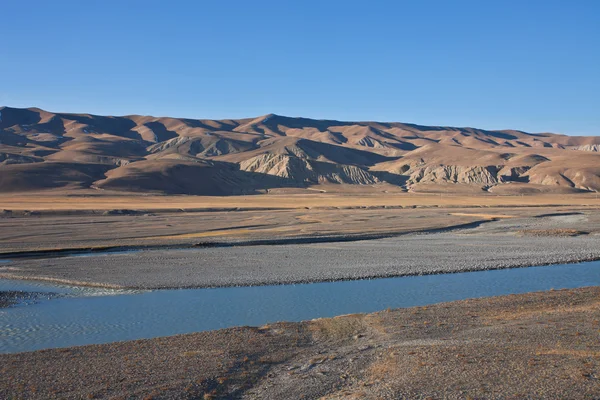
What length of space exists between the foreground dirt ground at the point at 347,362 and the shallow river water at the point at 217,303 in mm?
2332

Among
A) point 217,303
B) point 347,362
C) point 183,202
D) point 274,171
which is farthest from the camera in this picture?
point 274,171

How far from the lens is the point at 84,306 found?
2167cm

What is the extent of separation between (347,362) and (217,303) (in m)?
9.31

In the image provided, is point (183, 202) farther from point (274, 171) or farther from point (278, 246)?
point (274, 171)

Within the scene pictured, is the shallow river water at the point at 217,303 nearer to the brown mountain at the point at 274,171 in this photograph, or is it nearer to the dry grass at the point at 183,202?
the dry grass at the point at 183,202

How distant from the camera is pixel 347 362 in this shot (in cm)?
1370

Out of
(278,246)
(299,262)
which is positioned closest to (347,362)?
(299,262)

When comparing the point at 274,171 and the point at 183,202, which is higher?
the point at 274,171

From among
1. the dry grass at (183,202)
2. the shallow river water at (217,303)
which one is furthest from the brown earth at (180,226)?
the shallow river water at (217,303)

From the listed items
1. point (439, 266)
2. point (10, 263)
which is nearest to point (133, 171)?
point (10, 263)

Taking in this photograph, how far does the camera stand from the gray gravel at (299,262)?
2720 cm

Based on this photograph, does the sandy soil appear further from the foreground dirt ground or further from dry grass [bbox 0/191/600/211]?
dry grass [bbox 0/191/600/211]

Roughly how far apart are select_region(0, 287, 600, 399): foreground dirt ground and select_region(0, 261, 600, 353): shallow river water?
2.33m

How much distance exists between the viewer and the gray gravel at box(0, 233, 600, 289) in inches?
1071
